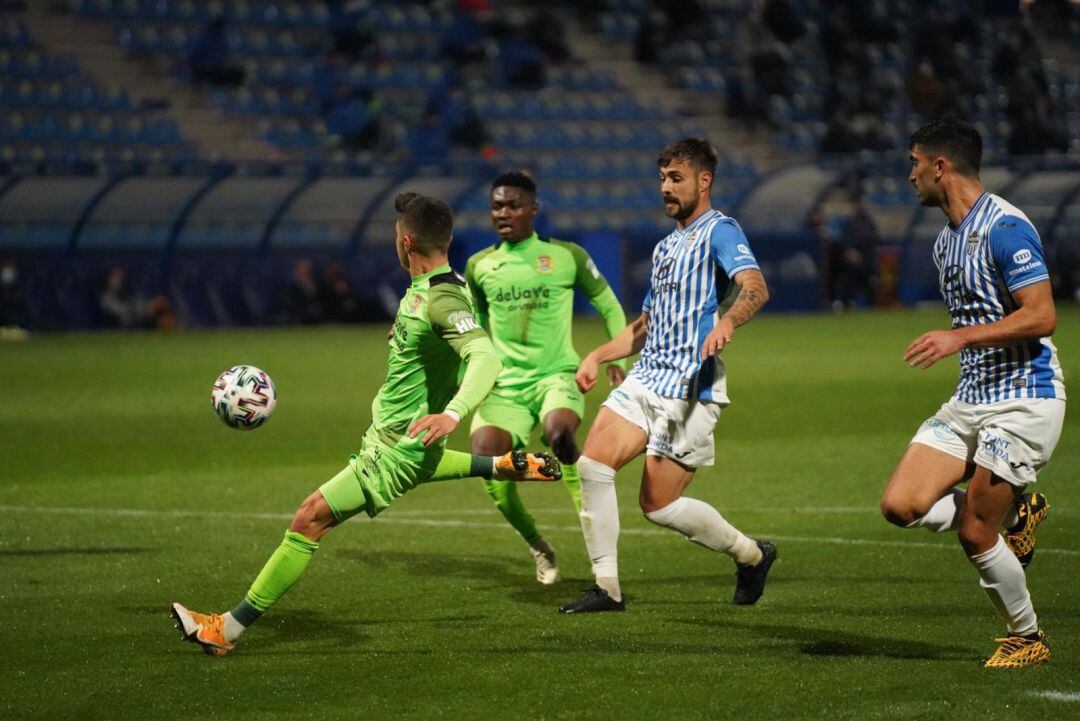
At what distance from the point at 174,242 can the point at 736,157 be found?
13.5 meters

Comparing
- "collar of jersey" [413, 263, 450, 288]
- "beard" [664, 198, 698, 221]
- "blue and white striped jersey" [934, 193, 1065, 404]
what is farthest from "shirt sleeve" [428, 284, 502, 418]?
"blue and white striped jersey" [934, 193, 1065, 404]

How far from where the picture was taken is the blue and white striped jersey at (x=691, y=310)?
693cm

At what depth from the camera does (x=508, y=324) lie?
8.55m

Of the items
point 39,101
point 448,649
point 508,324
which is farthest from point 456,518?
point 39,101

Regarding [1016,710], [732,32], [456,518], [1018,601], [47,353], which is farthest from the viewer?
[732,32]

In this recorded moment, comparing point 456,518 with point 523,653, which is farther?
point 456,518

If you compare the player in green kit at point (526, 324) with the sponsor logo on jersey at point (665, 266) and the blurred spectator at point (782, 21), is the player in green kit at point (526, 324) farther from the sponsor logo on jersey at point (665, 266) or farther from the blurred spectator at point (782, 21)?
the blurred spectator at point (782, 21)

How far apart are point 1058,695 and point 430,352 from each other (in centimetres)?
276

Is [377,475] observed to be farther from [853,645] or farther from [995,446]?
[995,446]

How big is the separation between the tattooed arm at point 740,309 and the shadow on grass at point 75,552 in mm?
3541

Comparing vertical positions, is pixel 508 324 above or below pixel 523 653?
above

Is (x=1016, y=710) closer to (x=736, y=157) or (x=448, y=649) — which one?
(x=448, y=649)

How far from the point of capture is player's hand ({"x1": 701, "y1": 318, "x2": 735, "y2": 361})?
21.1 ft

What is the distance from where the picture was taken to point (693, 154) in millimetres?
7016
